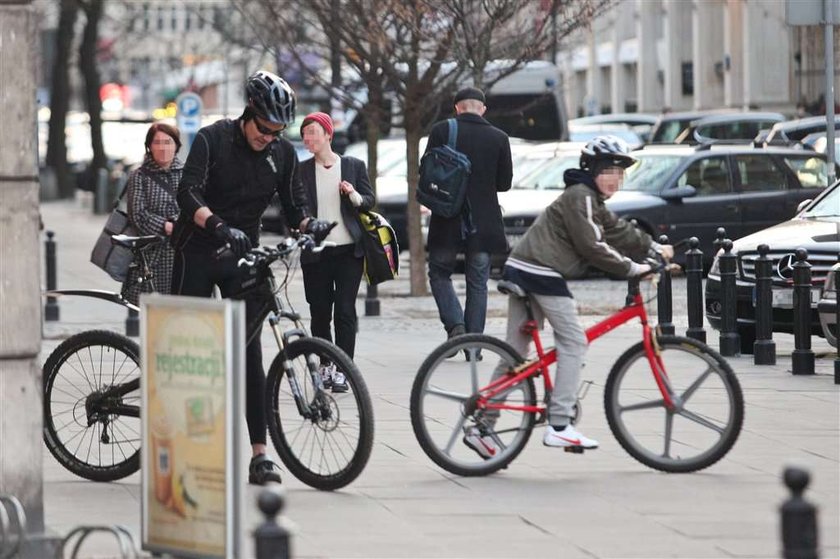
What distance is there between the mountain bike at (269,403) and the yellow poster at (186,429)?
1578 mm

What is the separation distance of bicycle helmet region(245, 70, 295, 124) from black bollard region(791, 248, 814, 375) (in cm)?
524

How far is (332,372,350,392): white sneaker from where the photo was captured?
8.23 metres

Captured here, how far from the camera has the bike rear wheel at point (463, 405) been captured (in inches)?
347

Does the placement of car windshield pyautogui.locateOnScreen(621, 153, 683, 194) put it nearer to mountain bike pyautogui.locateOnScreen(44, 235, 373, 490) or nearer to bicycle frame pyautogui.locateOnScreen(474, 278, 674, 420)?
bicycle frame pyautogui.locateOnScreen(474, 278, 674, 420)

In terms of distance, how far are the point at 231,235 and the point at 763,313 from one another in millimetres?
6044

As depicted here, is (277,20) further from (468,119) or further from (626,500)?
(626,500)

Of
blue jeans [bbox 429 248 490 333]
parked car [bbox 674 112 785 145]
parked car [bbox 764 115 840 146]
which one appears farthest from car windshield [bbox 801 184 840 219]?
parked car [bbox 674 112 785 145]

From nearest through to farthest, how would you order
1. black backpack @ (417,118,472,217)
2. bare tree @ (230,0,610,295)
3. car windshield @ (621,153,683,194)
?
black backpack @ (417,118,472,217) → bare tree @ (230,0,610,295) → car windshield @ (621,153,683,194)

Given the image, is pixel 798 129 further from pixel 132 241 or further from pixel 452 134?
pixel 132 241

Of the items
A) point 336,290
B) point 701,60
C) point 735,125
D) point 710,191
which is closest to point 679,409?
point 336,290

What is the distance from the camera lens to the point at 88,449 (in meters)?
8.95

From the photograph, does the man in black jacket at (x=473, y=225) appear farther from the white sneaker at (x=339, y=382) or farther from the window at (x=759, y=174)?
the window at (x=759, y=174)

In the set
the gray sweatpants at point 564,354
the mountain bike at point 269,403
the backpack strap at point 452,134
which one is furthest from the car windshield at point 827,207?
the mountain bike at point 269,403

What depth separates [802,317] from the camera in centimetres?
1297
